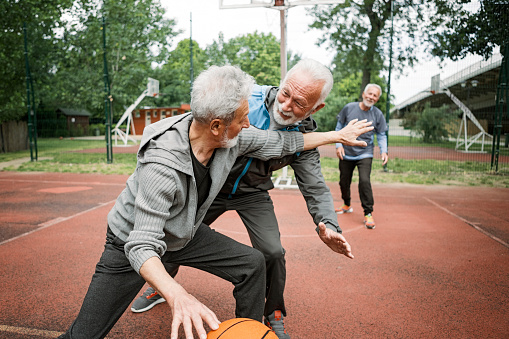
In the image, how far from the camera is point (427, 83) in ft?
40.5

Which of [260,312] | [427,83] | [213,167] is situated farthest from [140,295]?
[427,83]

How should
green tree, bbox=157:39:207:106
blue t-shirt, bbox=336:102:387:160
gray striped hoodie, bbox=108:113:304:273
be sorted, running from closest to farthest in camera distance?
A: 1. gray striped hoodie, bbox=108:113:304:273
2. blue t-shirt, bbox=336:102:387:160
3. green tree, bbox=157:39:207:106

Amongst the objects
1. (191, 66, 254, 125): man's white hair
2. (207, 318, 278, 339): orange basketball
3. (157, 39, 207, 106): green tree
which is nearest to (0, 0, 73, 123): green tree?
(157, 39, 207, 106): green tree

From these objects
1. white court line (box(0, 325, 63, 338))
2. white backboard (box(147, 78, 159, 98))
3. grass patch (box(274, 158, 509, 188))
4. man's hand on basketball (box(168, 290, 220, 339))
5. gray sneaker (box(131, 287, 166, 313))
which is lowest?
white court line (box(0, 325, 63, 338))

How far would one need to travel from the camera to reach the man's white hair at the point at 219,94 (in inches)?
74.8

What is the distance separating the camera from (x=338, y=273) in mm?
4027

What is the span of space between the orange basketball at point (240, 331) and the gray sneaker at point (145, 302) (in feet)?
4.67

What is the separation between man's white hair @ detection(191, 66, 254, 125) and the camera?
6.23ft

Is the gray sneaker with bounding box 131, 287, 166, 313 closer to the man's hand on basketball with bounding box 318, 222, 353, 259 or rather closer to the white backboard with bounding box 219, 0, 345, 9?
the man's hand on basketball with bounding box 318, 222, 353, 259

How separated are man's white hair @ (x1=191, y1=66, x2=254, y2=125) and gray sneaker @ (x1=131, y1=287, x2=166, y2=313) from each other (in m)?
1.91

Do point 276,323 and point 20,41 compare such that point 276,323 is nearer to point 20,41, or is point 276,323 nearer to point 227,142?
point 227,142

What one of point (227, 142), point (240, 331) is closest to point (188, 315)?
point (240, 331)

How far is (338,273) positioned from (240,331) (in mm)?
2294

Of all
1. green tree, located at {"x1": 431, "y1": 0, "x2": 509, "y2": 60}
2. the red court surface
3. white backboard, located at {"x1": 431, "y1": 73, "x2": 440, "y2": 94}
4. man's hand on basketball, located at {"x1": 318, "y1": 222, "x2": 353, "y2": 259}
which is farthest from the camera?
white backboard, located at {"x1": 431, "y1": 73, "x2": 440, "y2": 94}
